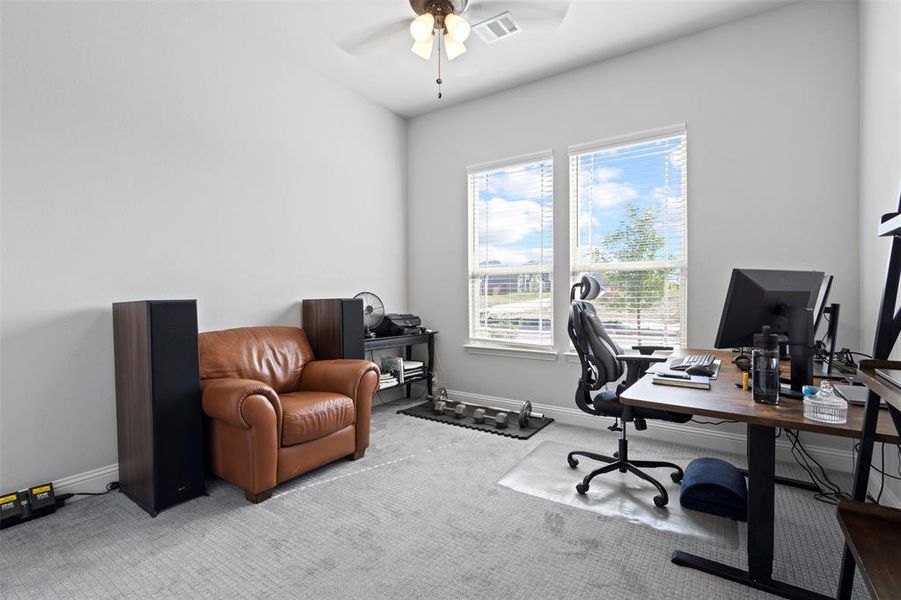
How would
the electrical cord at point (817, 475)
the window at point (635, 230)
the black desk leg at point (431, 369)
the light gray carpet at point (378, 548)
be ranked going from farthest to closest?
the black desk leg at point (431, 369) < the window at point (635, 230) < the electrical cord at point (817, 475) < the light gray carpet at point (378, 548)

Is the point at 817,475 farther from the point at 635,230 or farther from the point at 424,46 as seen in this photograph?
the point at 424,46

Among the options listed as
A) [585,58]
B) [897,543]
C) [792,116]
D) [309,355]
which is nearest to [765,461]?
[897,543]

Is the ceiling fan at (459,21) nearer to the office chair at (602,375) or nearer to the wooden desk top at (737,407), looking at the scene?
the office chair at (602,375)

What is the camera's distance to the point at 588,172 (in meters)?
3.55

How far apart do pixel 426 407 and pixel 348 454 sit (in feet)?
4.49

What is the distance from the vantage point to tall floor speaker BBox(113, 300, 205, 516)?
216 centimetres

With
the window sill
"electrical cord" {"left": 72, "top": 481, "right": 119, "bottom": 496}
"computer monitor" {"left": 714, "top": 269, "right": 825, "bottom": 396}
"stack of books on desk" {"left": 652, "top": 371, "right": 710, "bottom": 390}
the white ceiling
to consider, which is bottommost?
"electrical cord" {"left": 72, "top": 481, "right": 119, "bottom": 496}

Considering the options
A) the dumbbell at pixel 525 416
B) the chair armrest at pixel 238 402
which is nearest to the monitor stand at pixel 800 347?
the dumbbell at pixel 525 416

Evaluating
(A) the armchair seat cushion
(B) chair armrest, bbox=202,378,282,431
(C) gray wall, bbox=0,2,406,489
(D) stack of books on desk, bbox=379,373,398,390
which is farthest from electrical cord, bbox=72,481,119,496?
(D) stack of books on desk, bbox=379,373,398,390

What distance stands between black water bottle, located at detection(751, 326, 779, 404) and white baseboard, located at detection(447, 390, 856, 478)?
1.47 metres

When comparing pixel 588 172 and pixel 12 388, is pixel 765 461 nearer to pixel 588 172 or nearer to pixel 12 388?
pixel 588 172

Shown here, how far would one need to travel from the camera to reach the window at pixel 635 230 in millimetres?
3193

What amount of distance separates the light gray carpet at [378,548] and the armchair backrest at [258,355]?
0.70 m

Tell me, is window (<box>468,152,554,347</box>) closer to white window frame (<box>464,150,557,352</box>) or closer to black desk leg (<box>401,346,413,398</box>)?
white window frame (<box>464,150,557,352</box>)
